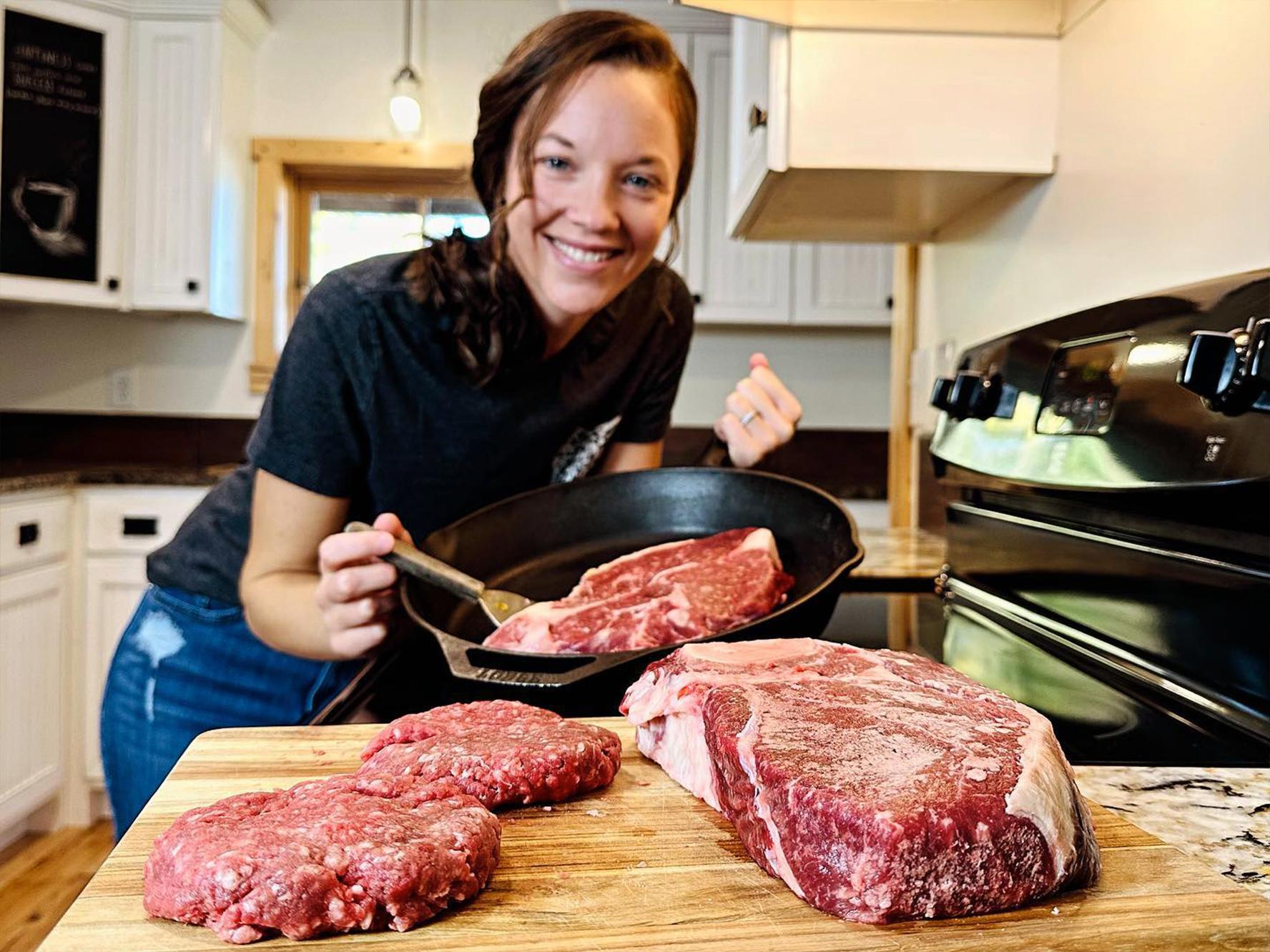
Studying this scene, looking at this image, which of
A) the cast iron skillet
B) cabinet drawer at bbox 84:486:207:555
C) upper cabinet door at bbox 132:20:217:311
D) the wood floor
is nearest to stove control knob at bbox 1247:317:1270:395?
the cast iron skillet

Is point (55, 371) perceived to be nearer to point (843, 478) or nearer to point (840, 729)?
point (843, 478)

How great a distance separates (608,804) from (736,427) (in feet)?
2.63

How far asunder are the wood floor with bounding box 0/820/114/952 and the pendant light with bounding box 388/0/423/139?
2381mm

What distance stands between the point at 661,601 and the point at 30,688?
2567mm

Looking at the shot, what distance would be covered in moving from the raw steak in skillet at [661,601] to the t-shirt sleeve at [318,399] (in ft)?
1.12

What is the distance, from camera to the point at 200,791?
63 cm

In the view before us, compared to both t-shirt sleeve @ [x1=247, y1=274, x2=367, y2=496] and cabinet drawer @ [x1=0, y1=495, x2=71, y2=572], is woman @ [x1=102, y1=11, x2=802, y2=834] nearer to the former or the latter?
t-shirt sleeve @ [x1=247, y1=274, x2=367, y2=496]

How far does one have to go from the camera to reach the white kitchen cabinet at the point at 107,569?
2.97 metres

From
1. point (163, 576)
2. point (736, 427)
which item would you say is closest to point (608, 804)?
point (736, 427)

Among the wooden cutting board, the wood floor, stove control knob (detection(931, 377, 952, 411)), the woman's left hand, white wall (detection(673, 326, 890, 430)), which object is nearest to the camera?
the wooden cutting board

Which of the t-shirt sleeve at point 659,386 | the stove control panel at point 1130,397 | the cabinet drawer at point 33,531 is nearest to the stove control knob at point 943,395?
the stove control panel at point 1130,397

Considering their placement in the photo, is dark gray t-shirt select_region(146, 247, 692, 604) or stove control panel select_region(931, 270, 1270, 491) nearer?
stove control panel select_region(931, 270, 1270, 491)

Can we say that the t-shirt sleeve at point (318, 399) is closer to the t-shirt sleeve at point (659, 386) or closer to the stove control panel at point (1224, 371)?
the t-shirt sleeve at point (659, 386)

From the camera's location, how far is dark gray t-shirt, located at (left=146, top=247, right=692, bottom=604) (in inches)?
45.5
